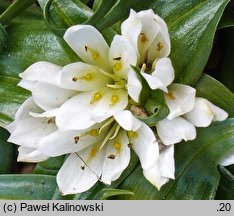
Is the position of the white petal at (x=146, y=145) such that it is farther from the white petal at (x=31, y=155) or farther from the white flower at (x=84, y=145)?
the white petal at (x=31, y=155)

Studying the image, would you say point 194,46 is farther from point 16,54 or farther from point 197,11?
point 16,54

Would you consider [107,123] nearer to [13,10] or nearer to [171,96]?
[171,96]

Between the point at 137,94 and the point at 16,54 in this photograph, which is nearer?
the point at 137,94

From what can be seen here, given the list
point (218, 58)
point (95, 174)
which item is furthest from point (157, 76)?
point (218, 58)

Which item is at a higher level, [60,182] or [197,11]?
[197,11]

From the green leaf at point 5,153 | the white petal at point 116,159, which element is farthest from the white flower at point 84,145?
the green leaf at point 5,153

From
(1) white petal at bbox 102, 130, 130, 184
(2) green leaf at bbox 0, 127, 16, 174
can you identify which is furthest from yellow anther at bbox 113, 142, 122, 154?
(2) green leaf at bbox 0, 127, 16, 174
